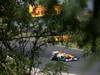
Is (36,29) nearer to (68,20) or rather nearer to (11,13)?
(11,13)

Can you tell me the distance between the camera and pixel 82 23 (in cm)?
77

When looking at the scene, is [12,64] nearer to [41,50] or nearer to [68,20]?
[41,50]

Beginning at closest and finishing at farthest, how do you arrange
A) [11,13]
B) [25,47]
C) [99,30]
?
[99,30] → [11,13] → [25,47]

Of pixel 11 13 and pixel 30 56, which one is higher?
pixel 11 13

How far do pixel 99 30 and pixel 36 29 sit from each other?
3594 millimetres

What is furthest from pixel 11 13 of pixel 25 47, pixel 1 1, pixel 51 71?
pixel 51 71

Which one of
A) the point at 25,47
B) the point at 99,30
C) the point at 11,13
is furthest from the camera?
the point at 25,47

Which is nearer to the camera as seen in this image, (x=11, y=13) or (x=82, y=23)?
(x=82, y=23)

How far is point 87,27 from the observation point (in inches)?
28.4

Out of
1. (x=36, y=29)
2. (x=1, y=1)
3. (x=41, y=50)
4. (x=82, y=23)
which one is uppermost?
(x=82, y=23)

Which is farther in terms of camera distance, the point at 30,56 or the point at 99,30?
the point at 30,56

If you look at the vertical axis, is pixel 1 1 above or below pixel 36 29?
above

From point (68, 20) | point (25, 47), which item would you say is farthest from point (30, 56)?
point (68, 20)

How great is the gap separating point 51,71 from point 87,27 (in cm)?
381
